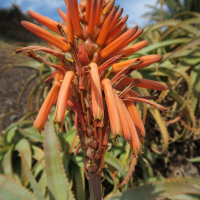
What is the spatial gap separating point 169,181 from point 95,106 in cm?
68

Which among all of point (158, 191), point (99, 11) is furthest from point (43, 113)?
point (158, 191)

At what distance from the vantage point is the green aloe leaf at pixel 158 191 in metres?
0.73

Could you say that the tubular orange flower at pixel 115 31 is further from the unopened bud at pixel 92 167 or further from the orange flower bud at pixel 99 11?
the unopened bud at pixel 92 167

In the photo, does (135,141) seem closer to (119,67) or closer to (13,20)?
(119,67)

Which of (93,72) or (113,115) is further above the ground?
(93,72)

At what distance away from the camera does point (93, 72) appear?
14.4 inches

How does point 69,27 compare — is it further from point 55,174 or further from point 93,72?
point 55,174

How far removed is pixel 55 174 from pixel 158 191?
50 cm

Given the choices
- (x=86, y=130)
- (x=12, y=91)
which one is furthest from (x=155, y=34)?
(x=12, y=91)

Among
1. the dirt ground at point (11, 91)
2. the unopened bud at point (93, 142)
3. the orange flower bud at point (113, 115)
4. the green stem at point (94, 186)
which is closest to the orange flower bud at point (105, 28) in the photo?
the orange flower bud at point (113, 115)

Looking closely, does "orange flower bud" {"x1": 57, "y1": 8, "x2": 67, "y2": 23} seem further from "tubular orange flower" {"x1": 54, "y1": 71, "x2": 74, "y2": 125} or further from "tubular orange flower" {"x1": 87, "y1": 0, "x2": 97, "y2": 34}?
"tubular orange flower" {"x1": 54, "y1": 71, "x2": 74, "y2": 125}

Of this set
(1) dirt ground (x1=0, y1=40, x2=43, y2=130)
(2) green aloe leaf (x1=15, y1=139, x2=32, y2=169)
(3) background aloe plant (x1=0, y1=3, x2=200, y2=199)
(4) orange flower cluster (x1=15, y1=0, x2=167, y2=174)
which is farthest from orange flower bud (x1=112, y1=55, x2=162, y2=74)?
(1) dirt ground (x1=0, y1=40, x2=43, y2=130)

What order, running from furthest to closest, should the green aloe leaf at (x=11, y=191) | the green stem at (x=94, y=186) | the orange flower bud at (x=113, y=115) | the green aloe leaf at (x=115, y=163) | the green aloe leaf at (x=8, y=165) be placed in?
1. the green aloe leaf at (x=8, y=165)
2. the green aloe leaf at (x=115, y=163)
3. the green aloe leaf at (x=11, y=191)
4. the green stem at (x=94, y=186)
5. the orange flower bud at (x=113, y=115)

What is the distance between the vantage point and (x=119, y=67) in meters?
0.43
